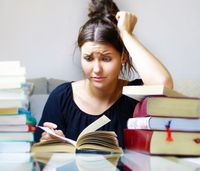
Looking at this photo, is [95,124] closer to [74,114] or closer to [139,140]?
[139,140]

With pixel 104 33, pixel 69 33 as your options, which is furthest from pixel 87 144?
pixel 69 33

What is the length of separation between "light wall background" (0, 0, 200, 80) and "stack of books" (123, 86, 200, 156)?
69.1 inches

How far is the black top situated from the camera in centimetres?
129

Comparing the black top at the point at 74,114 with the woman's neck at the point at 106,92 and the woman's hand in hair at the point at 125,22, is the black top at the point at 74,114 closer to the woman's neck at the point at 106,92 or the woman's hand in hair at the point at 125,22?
the woman's neck at the point at 106,92

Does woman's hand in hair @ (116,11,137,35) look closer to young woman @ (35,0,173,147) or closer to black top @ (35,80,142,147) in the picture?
young woman @ (35,0,173,147)

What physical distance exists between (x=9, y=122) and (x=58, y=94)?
514 millimetres

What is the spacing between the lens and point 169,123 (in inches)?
32.0

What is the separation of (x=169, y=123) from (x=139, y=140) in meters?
0.10

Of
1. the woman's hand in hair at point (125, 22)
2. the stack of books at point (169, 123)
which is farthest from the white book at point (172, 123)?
the woman's hand in hair at point (125, 22)

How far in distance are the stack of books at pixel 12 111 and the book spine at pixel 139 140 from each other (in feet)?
0.82

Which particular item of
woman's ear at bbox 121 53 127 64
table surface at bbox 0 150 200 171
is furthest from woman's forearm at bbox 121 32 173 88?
table surface at bbox 0 150 200 171

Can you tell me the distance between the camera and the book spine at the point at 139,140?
→ 2.70 feet

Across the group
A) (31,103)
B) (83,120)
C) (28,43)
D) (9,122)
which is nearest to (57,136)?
(9,122)

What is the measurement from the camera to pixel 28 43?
253 cm
